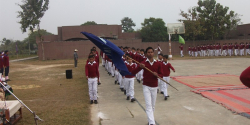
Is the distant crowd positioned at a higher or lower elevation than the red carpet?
higher

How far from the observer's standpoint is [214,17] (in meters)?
35.1

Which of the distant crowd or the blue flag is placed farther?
the distant crowd

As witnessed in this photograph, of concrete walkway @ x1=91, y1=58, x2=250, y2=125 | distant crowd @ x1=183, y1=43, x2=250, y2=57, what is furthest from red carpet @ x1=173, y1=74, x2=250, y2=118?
distant crowd @ x1=183, y1=43, x2=250, y2=57

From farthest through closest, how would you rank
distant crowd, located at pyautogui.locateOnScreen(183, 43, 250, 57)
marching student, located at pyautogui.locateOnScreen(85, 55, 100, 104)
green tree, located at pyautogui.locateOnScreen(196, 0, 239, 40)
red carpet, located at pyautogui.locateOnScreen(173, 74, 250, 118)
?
green tree, located at pyautogui.locateOnScreen(196, 0, 239, 40)
distant crowd, located at pyautogui.locateOnScreen(183, 43, 250, 57)
marching student, located at pyautogui.locateOnScreen(85, 55, 100, 104)
red carpet, located at pyautogui.locateOnScreen(173, 74, 250, 118)

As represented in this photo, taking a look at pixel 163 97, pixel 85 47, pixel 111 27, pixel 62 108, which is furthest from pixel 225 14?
pixel 62 108

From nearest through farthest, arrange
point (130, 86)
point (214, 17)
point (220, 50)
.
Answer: point (130, 86) → point (220, 50) → point (214, 17)

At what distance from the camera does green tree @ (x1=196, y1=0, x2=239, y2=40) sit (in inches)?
1374

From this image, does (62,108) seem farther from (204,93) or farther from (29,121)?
(204,93)

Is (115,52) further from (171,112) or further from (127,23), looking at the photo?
(127,23)

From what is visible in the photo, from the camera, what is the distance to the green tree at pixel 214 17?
115 feet

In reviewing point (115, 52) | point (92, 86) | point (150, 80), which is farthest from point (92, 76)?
point (150, 80)

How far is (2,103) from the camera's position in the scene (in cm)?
627

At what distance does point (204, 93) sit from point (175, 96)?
1.23 metres

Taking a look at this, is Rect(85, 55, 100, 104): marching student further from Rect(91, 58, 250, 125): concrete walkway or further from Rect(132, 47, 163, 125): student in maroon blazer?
Rect(132, 47, 163, 125): student in maroon blazer
